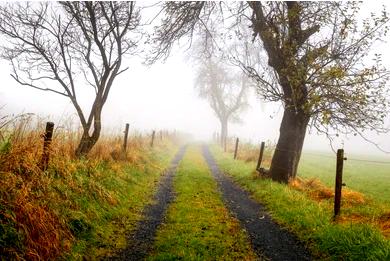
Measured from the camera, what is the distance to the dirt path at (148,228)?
7074 millimetres

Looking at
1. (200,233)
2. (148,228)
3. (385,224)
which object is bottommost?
(148,228)

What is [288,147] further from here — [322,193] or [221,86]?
[221,86]

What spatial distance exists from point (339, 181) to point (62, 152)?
741 cm

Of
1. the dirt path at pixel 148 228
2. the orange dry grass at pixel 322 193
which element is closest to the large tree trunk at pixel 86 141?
the dirt path at pixel 148 228

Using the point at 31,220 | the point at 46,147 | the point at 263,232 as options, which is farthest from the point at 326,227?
the point at 46,147

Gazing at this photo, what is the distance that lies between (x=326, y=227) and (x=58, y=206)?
5.65m

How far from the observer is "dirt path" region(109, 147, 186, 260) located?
7.07 meters

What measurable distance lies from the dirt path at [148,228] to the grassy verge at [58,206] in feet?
0.76

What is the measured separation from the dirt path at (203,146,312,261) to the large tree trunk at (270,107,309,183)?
8.65ft

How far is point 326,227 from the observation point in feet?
26.7

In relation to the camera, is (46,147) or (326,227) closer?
(46,147)

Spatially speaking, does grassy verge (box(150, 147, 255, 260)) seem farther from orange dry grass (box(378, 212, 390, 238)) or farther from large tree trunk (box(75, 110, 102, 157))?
large tree trunk (box(75, 110, 102, 157))

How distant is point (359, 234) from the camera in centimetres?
724

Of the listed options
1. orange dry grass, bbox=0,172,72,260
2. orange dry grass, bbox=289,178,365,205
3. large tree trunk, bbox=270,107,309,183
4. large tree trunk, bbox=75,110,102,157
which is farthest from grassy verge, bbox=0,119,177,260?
large tree trunk, bbox=270,107,309,183
